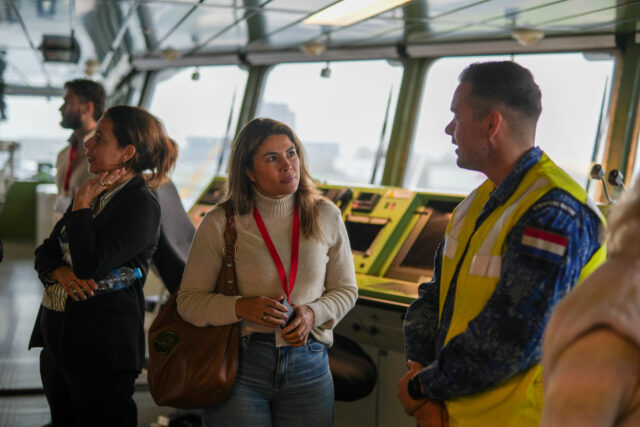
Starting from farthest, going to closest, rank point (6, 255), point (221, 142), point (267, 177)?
point (6, 255), point (221, 142), point (267, 177)

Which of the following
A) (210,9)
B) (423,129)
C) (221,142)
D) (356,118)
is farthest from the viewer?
(221,142)

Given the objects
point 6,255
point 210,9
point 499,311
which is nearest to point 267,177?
point 499,311

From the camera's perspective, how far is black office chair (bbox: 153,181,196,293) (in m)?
3.14

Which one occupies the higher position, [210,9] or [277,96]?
[210,9]

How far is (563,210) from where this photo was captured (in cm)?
131

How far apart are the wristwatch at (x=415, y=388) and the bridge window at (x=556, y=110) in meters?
2.50

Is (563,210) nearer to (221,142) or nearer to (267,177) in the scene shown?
(267,177)

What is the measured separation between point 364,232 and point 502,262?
2.22 m

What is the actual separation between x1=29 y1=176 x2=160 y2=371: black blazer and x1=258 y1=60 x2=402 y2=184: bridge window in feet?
9.93

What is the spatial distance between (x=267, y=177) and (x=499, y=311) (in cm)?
94

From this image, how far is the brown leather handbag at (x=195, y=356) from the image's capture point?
1845mm

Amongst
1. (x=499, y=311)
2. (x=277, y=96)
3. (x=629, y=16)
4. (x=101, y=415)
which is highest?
(x=629, y=16)

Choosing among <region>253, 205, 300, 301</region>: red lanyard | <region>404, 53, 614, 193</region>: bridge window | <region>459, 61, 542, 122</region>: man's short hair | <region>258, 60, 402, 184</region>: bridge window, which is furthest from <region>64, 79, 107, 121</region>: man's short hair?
<region>459, 61, 542, 122</region>: man's short hair

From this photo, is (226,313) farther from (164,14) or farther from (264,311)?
(164,14)
